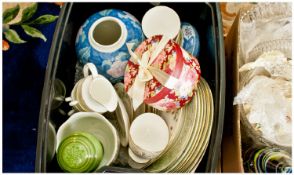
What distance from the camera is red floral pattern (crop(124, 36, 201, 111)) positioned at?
0.60 metres

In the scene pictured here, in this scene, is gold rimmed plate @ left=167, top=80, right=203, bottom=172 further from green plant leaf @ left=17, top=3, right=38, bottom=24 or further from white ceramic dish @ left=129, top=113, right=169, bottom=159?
green plant leaf @ left=17, top=3, right=38, bottom=24

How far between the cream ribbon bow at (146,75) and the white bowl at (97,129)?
3.0 inches

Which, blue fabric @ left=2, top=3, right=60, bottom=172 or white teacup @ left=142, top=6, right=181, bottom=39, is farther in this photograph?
blue fabric @ left=2, top=3, right=60, bottom=172

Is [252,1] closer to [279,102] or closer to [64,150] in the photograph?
[279,102]

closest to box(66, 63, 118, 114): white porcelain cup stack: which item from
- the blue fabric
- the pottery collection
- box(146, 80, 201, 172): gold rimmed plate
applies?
the pottery collection

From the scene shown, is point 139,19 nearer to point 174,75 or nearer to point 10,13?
point 174,75

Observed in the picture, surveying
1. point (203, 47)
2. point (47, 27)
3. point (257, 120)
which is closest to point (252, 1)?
point (203, 47)

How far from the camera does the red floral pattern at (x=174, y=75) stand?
1.96ft

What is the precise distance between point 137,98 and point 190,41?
0.15m

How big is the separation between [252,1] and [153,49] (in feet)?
A: 1.08

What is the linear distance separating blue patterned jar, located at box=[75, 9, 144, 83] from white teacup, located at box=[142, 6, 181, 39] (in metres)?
0.02

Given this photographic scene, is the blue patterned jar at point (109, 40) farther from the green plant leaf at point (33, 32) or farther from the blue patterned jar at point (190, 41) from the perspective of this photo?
the green plant leaf at point (33, 32)

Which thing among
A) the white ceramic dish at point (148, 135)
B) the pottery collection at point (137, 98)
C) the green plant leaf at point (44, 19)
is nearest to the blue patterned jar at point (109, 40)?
the pottery collection at point (137, 98)

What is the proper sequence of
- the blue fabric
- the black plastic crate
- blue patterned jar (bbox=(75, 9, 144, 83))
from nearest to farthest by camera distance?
the black plastic crate
blue patterned jar (bbox=(75, 9, 144, 83))
the blue fabric
